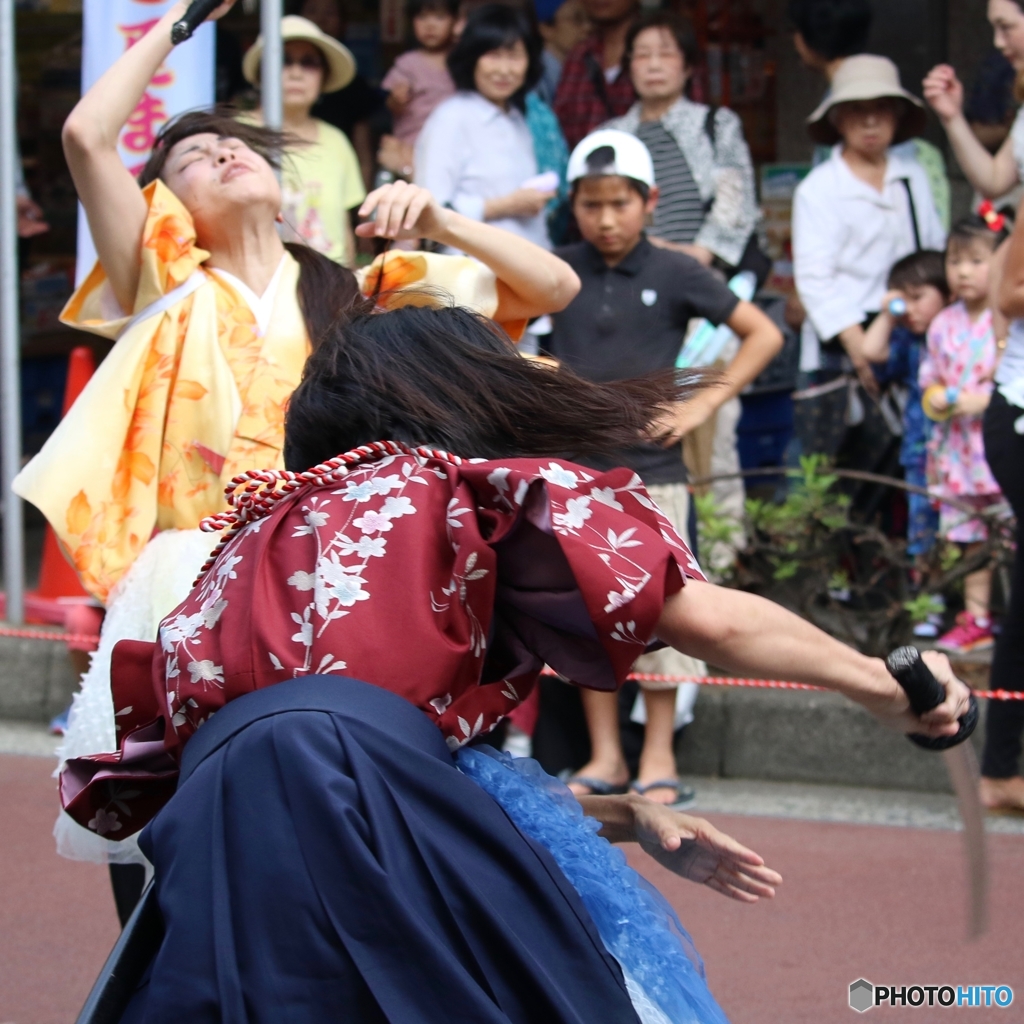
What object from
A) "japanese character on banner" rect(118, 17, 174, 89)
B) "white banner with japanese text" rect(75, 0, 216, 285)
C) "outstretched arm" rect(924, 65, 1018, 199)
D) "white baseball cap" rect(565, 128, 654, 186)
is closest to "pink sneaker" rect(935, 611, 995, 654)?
"outstretched arm" rect(924, 65, 1018, 199)

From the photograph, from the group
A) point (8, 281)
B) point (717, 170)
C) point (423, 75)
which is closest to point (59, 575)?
point (8, 281)

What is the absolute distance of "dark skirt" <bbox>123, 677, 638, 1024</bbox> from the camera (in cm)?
145

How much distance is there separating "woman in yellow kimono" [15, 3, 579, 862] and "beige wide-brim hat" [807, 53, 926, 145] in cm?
315

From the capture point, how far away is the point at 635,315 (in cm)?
461

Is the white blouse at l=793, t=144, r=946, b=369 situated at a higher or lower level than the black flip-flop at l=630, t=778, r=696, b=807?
higher

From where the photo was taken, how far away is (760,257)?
5.81 m

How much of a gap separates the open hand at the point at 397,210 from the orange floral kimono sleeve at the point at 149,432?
17.0 inches

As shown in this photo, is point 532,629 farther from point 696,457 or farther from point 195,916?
point 696,457

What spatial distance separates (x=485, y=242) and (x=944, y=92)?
3496mm

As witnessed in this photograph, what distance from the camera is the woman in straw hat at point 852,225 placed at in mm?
5652

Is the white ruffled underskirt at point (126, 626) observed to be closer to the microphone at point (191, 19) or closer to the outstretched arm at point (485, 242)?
the outstretched arm at point (485, 242)

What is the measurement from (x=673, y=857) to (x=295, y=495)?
2.26 feet

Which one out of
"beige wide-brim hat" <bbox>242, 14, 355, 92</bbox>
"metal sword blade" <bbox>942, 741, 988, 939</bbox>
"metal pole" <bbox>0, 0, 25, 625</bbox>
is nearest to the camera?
"metal sword blade" <bbox>942, 741, 988, 939</bbox>

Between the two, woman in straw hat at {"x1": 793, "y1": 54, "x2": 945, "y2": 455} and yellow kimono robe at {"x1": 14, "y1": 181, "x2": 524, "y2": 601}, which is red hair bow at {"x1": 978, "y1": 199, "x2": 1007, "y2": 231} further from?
yellow kimono robe at {"x1": 14, "y1": 181, "x2": 524, "y2": 601}
